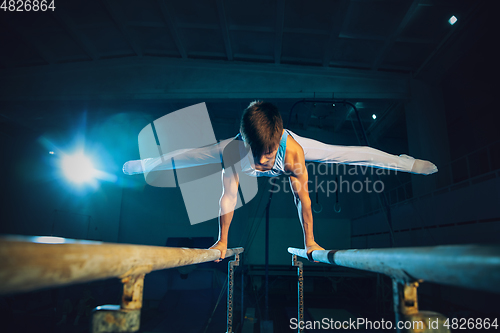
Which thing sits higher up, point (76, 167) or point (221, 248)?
point (76, 167)

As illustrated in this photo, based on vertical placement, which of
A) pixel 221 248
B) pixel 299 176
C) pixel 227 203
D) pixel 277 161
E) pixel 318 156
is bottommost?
pixel 221 248

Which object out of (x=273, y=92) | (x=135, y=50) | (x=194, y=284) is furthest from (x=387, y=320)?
(x=135, y=50)

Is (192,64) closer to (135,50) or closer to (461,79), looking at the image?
(135,50)

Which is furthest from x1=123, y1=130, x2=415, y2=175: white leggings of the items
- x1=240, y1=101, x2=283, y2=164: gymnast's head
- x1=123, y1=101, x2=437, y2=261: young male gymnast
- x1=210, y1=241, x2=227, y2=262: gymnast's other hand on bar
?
x1=210, y1=241, x2=227, y2=262: gymnast's other hand on bar

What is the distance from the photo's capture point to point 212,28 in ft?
21.1

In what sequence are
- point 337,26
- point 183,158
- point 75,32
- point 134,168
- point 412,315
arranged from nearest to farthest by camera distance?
point 412,315 < point 183,158 < point 134,168 < point 337,26 < point 75,32

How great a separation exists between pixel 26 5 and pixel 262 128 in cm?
652

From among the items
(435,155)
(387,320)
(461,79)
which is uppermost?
(461,79)

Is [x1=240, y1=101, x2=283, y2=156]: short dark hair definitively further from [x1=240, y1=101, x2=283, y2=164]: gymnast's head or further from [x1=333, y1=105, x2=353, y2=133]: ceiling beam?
[x1=333, y1=105, x2=353, y2=133]: ceiling beam

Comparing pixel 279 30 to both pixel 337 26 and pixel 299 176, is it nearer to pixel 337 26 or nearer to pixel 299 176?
pixel 337 26

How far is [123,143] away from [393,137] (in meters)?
10.4

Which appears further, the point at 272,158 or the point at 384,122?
the point at 384,122

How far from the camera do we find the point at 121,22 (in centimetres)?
624

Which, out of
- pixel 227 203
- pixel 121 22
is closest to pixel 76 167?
pixel 121 22
